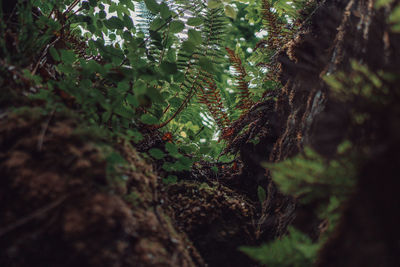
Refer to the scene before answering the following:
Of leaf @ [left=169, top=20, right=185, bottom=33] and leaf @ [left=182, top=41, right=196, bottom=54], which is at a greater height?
leaf @ [left=169, top=20, right=185, bottom=33]

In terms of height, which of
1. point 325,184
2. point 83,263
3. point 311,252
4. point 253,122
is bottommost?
point 311,252

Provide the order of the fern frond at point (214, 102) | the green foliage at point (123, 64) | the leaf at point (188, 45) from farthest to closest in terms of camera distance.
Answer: the fern frond at point (214, 102)
the leaf at point (188, 45)
the green foliage at point (123, 64)

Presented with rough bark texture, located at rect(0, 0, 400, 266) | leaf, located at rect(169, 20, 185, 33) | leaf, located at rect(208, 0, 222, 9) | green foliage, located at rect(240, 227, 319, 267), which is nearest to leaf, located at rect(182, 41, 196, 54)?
leaf, located at rect(169, 20, 185, 33)

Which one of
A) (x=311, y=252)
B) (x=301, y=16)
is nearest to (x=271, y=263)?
(x=311, y=252)

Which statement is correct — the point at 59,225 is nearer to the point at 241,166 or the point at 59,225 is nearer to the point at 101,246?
the point at 101,246

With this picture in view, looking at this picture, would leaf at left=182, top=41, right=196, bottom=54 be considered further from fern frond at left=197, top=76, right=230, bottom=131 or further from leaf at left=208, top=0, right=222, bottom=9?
fern frond at left=197, top=76, right=230, bottom=131

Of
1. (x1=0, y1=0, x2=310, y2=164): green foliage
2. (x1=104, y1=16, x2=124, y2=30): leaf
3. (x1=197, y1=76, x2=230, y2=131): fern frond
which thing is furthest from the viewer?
(x1=197, y1=76, x2=230, y2=131): fern frond

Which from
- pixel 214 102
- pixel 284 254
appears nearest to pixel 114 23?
pixel 214 102

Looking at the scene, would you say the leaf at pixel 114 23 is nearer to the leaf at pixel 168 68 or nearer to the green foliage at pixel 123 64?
the green foliage at pixel 123 64

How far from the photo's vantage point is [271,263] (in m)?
0.99

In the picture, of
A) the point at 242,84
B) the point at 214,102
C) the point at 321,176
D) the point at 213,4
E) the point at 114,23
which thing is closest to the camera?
the point at 321,176

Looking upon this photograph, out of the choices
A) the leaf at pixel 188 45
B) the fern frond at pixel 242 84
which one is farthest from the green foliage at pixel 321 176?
the fern frond at pixel 242 84

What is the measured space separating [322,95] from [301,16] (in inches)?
50.6

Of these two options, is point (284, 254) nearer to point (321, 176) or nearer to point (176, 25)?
point (321, 176)
